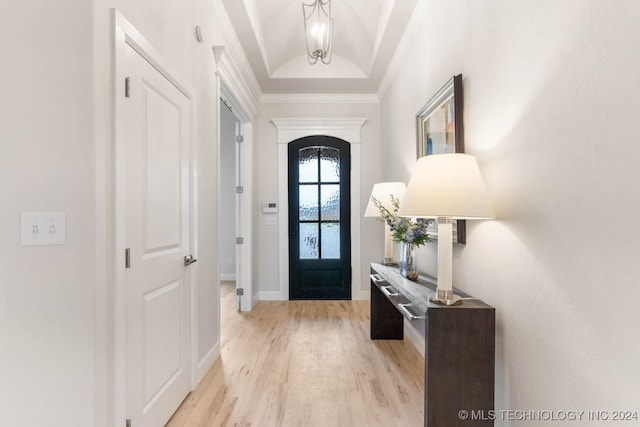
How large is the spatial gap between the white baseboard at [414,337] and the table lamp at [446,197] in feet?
3.60

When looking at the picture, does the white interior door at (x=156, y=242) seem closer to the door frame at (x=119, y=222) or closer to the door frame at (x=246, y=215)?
the door frame at (x=119, y=222)

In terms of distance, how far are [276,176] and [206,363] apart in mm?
2618

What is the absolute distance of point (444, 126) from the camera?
2.12 metres

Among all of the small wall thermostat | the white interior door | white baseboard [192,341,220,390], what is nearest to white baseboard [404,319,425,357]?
A: white baseboard [192,341,220,390]

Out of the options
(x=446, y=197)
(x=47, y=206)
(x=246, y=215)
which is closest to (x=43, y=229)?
(x=47, y=206)

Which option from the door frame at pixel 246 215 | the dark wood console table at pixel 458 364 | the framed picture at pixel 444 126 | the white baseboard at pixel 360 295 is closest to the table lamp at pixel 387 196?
the framed picture at pixel 444 126

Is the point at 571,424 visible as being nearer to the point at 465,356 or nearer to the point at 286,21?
the point at 465,356

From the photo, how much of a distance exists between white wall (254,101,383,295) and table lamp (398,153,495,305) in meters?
2.86

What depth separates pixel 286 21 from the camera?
11.1 feet

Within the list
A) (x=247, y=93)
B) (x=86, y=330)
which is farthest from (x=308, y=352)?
(x=247, y=93)

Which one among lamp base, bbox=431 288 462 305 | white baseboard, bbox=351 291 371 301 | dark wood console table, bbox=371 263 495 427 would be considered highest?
lamp base, bbox=431 288 462 305

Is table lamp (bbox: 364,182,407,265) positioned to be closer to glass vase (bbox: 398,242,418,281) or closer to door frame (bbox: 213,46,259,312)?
glass vase (bbox: 398,242,418,281)

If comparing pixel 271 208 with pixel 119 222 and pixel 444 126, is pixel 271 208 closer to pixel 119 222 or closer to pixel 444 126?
pixel 444 126

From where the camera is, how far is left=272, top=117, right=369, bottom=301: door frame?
14.6ft
